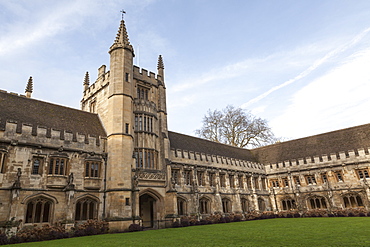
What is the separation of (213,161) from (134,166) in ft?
38.8

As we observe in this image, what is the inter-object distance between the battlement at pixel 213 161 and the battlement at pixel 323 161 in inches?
104

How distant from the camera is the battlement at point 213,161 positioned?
83.7ft

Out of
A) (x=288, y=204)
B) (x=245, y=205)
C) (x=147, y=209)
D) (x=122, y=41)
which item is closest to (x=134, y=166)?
(x=147, y=209)

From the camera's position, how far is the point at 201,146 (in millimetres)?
31203

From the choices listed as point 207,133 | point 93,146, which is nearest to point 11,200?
point 93,146

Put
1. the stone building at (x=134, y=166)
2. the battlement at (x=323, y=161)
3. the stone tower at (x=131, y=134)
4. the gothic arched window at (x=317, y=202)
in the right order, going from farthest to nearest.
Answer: the gothic arched window at (x=317, y=202) → the battlement at (x=323, y=161) → the stone tower at (x=131, y=134) → the stone building at (x=134, y=166)

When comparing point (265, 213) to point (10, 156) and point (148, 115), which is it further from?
point (10, 156)

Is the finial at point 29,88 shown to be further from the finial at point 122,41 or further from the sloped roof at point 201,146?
the sloped roof at point 201,146

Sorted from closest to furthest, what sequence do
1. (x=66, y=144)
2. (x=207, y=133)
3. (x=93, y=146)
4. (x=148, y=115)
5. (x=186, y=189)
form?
(x=66, y=144), (x=93, y=146), (x=148, y=115), (x=186, y=189), (x=207, y=133)

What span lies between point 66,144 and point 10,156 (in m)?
3.43

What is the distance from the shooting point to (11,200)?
14406mm

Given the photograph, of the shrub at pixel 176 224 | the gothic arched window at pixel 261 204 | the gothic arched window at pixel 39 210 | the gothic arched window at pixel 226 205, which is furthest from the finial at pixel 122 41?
the gothic arched window at pixel 261 204

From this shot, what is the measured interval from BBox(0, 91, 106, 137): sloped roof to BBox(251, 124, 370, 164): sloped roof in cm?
2594

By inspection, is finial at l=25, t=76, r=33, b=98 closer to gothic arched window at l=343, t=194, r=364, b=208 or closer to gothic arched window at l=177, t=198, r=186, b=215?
gothic arched window at l=177, t=198, r=186, b=215
